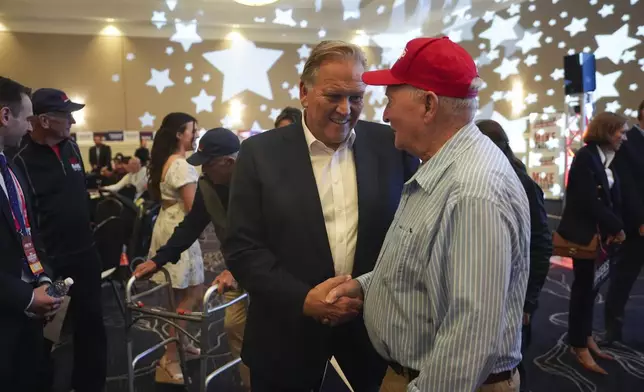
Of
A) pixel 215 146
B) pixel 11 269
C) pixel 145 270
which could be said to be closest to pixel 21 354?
pixel 11 269

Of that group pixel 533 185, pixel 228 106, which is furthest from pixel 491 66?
pixel 533 185

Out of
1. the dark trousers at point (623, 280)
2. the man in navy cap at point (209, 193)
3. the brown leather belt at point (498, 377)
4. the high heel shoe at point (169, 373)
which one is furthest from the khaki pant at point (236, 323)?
the dark trousers at point (623, 280)

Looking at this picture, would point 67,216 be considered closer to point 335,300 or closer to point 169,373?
point 169,373

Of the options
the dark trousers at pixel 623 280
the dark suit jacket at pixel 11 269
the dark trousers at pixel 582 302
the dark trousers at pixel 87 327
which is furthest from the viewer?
the dark trousers at pixel 623 280

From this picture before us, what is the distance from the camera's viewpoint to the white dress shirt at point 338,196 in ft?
4.73

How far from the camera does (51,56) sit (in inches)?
372

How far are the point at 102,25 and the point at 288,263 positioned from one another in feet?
32.2

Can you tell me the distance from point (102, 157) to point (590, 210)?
846 cm

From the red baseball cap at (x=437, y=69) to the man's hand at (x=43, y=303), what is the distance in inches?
56.3

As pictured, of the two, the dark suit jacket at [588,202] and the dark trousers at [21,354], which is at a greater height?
the dark suit jacket at [588,202]

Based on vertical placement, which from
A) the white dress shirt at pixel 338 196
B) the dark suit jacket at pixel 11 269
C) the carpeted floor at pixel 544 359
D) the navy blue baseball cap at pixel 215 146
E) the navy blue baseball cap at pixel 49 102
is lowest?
the carpeted floor at pixel 544 359

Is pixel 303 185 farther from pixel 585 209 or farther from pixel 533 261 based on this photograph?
pixel 585 209

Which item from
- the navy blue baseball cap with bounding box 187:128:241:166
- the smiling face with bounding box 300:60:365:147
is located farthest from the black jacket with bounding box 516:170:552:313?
the navy blue baseball cap with bounding box 187:128:241:166

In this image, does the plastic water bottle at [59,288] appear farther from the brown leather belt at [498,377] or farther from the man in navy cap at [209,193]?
the brown leather belt at [498,377]
